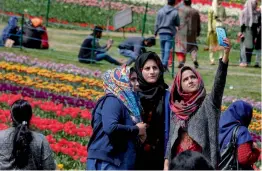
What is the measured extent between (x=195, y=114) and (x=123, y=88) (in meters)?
0.58

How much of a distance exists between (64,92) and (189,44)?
5205 millimetres

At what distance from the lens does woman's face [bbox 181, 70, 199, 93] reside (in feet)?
24.3

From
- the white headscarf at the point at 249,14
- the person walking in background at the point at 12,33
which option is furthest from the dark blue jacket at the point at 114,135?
the white headscarf at the point at 249,14

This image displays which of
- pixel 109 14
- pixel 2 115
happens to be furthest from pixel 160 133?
pixel 109 14

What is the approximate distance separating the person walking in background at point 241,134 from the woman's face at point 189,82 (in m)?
0.75

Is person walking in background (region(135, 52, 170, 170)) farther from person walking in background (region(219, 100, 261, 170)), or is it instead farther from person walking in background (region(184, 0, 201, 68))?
person walking in background (region(184, 0, 201, 68))

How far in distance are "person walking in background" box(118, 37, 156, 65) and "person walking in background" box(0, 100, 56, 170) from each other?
1138 cm

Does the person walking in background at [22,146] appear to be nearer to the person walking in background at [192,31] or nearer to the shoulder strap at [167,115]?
the shoulder strap at [167,115]

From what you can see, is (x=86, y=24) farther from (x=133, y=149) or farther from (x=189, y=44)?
(x=133, y=149)

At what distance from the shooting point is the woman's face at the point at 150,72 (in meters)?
7.57

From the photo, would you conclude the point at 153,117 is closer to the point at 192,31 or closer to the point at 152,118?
the point at 152,118

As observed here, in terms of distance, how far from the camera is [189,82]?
7426 millimetres

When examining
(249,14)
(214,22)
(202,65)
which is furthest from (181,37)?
(214,22)

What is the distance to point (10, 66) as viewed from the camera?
673 inches
